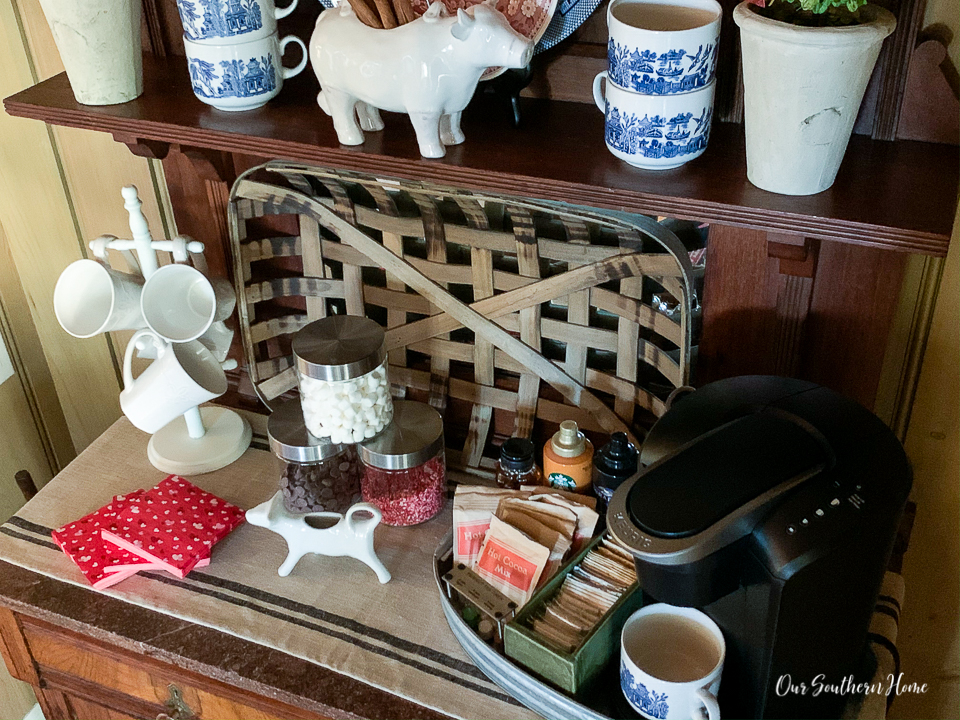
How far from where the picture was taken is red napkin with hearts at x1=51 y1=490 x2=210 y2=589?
44.4 inches

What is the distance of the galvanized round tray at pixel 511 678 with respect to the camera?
923 millimetres

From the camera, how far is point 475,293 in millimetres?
1211

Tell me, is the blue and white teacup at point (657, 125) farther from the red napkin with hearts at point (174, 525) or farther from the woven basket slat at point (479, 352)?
the red napkin with hearts at point (174, 525)

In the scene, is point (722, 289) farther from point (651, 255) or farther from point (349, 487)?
point (349, 487)

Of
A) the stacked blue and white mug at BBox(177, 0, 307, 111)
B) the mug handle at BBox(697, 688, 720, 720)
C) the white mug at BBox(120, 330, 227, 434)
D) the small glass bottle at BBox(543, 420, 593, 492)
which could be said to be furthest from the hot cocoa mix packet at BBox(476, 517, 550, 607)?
the stacked blue and white mug at BBox(177, 0, 307, 111)

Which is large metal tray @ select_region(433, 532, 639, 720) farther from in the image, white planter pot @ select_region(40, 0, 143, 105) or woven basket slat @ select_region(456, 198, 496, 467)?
white planter pot @ select_region(40, 0, 143, 105)

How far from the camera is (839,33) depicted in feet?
2.38

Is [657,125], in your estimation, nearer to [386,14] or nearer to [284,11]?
[386,14]

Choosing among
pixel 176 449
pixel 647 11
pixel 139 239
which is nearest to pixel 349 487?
pixel 176 449

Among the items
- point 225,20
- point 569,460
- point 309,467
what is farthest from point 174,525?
point 225,20

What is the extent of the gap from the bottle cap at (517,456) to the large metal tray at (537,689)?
0.18 meters

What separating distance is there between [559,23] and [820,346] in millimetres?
471

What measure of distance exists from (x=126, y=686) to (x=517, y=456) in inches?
23.1

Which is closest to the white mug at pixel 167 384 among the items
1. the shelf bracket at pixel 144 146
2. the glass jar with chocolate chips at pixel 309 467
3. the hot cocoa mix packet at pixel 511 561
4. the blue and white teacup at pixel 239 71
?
the glass jar with chocolate chips at pixel 309 467
